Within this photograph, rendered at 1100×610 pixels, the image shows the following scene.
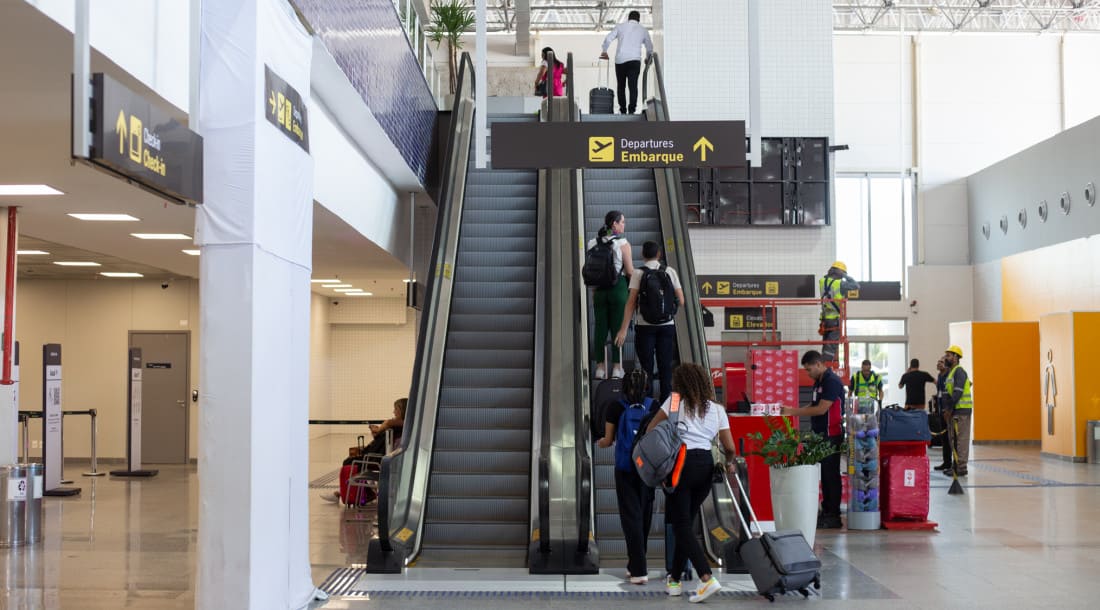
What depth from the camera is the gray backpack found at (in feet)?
22.2

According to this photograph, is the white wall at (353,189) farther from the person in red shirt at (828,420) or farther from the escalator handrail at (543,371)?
the person in red shirt at (828,420)

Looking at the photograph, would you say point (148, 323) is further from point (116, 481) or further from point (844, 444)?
point (844, 444)

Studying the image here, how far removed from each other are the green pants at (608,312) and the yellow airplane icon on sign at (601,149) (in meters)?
2.21

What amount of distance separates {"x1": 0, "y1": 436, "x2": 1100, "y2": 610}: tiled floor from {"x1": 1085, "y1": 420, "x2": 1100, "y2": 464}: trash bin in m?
4.65

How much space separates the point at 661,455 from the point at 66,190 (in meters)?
5.68

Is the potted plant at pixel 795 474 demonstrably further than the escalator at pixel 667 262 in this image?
Yes

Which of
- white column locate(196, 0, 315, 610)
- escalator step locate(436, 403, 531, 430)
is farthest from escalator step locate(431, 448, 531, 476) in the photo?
white column locate(196, 0, 315, 610)

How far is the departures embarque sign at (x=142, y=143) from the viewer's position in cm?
429

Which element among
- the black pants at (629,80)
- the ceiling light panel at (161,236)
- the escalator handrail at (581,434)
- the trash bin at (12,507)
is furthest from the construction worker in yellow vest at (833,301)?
the trash bin at (12,507)

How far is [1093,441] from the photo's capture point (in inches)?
658

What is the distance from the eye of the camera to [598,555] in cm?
783

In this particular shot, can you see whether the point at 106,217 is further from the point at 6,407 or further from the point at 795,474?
the point at 795,474

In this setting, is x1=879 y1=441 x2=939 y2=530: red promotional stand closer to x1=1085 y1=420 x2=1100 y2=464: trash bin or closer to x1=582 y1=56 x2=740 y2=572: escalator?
x1=582 y1=56 x2=740 y2=572: escalator

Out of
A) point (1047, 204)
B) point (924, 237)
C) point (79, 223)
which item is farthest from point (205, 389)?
point (924, 237)
